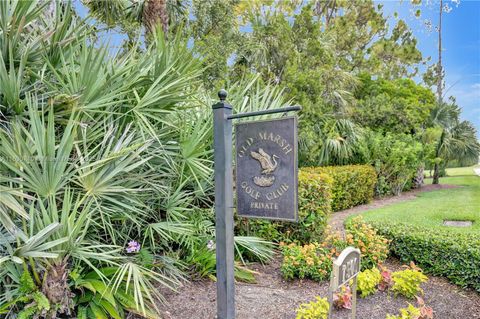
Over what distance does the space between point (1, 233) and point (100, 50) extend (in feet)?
6.06

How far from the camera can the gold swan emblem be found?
2.25m

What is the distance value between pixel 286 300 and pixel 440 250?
6.96 ft

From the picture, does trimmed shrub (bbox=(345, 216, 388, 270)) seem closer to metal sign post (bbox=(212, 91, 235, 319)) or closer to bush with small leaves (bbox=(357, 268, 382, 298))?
bush with small leaves (bbox=(357, 268, 382, 298))

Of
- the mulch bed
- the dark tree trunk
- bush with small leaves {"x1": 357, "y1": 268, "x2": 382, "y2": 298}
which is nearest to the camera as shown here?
the dark tree trunk

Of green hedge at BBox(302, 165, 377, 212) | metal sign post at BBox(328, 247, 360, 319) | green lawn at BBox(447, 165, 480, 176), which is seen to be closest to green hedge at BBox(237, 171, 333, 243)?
metal sign post at BBox(328, 247, 360, 319)

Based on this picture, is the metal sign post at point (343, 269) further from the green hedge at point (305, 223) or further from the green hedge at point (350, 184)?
the green hedge at point (350, 184)

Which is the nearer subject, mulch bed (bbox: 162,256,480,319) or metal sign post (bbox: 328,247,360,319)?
metal sign post (bbox: 328,247,360,319)

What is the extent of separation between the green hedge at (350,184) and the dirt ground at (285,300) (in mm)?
4753

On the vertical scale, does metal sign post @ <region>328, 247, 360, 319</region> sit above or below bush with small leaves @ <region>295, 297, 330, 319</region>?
above

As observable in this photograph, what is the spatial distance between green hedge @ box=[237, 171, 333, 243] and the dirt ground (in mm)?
729

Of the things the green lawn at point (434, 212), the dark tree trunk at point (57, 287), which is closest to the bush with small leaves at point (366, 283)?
the green lawn at point (434, 212)

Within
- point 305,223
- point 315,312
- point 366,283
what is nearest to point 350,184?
point 305,223

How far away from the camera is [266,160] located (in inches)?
89.7

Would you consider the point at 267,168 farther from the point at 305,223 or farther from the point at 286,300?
the point at 305,223
